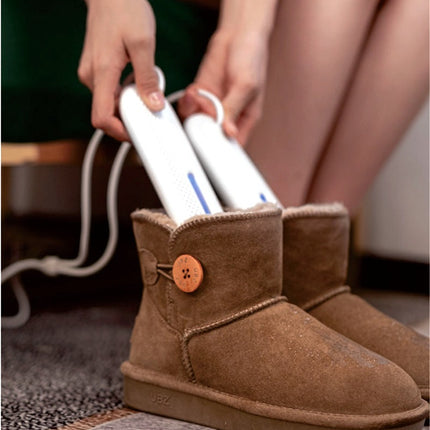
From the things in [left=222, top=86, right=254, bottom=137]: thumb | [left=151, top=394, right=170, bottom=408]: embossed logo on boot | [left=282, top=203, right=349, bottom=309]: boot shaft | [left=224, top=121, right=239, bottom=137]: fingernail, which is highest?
[left=222, top=86, right=254, bottom=137]: thumb

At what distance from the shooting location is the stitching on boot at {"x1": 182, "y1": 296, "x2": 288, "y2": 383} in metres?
0.52

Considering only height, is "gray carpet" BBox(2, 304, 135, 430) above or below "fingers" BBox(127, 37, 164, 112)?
below

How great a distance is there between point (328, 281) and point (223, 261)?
0.15 meters

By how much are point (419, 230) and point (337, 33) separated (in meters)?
0.75

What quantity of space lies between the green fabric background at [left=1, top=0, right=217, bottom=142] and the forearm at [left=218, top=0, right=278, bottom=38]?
0.84ft

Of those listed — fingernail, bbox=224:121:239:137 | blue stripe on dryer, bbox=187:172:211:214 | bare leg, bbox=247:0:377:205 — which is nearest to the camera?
blue stripe on dryer, bbox=187:172:211:214

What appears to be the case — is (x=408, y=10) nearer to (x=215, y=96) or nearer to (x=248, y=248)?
(x=215, y=96)

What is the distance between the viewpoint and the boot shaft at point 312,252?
0.60 m

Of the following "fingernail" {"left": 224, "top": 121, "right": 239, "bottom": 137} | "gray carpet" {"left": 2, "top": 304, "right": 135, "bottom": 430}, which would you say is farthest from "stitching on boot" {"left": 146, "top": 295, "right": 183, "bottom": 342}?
"fingernail" {"left": 224, "top": 121, "right": 239, "bottom": 137}

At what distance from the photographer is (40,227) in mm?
1036

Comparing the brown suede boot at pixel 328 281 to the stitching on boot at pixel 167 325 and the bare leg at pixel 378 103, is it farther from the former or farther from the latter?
the bare leg at pixel 378 103

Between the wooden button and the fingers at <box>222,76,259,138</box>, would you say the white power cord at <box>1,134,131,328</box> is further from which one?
the wooden button

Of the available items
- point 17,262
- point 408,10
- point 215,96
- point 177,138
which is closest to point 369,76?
point 408,10

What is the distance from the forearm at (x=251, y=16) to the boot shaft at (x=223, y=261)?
319 mm
